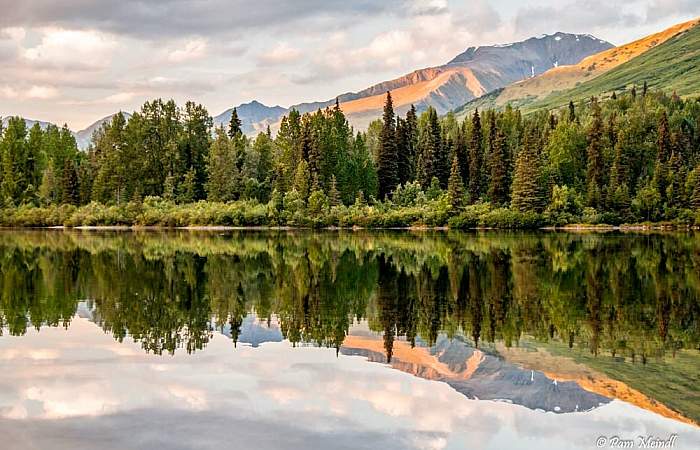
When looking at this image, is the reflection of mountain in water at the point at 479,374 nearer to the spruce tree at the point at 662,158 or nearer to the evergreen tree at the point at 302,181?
the evergreen tree at the point at 302,181

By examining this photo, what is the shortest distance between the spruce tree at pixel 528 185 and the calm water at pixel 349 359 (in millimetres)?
57568

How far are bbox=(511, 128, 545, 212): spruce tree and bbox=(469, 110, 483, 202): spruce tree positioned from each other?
12.4 m

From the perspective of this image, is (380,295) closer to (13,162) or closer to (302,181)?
(302,181)

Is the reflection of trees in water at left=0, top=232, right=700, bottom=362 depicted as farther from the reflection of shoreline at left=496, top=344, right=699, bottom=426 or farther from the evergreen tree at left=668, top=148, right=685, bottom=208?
the evergreen tree at left=668, top=148, right=685, bottom=208

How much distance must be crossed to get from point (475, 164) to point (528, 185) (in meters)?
17.4

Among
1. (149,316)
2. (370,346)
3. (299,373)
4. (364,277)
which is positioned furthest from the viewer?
(364,277)

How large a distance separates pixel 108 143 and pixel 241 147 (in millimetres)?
19056

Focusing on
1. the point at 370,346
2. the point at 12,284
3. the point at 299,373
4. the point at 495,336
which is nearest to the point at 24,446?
the point at 299,373

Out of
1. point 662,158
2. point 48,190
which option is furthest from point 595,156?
point 48,190

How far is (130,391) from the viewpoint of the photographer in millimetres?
15930

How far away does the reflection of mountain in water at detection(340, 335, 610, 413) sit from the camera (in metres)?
15.3

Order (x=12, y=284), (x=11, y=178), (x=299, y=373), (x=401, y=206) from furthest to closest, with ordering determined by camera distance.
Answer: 1. (x=11, y=178)
2. (x=401, y=206)
3. (x=12, y=284)
4. (x=299, y=373)

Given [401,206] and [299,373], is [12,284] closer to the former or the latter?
[299,373]

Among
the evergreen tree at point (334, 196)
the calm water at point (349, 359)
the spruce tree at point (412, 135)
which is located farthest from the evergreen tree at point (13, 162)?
the calm water at point (349, 359)
